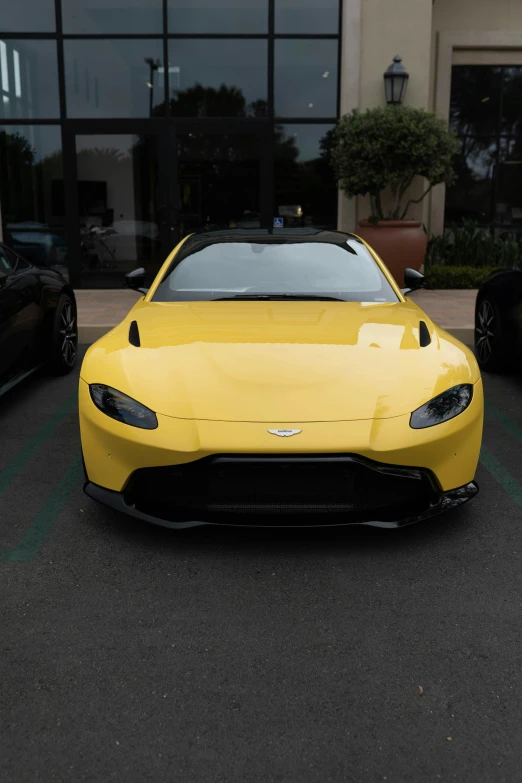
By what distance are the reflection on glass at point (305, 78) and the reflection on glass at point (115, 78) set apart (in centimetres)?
200

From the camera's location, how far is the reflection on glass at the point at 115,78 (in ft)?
40.6

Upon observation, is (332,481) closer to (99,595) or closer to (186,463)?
(186,463)

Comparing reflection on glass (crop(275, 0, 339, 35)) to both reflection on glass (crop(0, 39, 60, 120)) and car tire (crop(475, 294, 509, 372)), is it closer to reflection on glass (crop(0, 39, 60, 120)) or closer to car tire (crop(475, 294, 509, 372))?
reflection on glass (crop(0, 39, 60, 120))

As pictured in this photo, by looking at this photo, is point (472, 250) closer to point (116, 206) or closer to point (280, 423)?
point (116, 206)

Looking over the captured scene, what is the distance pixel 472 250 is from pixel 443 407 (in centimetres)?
1057

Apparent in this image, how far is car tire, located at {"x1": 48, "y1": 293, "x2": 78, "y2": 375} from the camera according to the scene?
6359 millimetres

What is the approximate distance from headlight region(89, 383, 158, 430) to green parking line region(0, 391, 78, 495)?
1079 mm

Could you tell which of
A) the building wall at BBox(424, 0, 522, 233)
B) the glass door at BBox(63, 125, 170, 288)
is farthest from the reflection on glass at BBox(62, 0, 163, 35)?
the building wall at BBox(424, 0, 522, 233)

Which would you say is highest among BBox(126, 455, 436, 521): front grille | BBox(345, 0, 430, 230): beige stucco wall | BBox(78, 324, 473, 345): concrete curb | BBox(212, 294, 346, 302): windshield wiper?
BBox(345, 0, 430, 230): beige stucco wall

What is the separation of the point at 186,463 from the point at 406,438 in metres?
0.92

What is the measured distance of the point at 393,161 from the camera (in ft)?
35.8

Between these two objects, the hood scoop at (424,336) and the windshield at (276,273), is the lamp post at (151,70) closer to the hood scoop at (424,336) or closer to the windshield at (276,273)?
the windshield at (276,273)

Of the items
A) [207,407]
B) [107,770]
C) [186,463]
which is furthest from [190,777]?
[207,407]

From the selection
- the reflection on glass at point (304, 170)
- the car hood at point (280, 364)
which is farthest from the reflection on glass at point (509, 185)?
the car hood at point (280, 364)
